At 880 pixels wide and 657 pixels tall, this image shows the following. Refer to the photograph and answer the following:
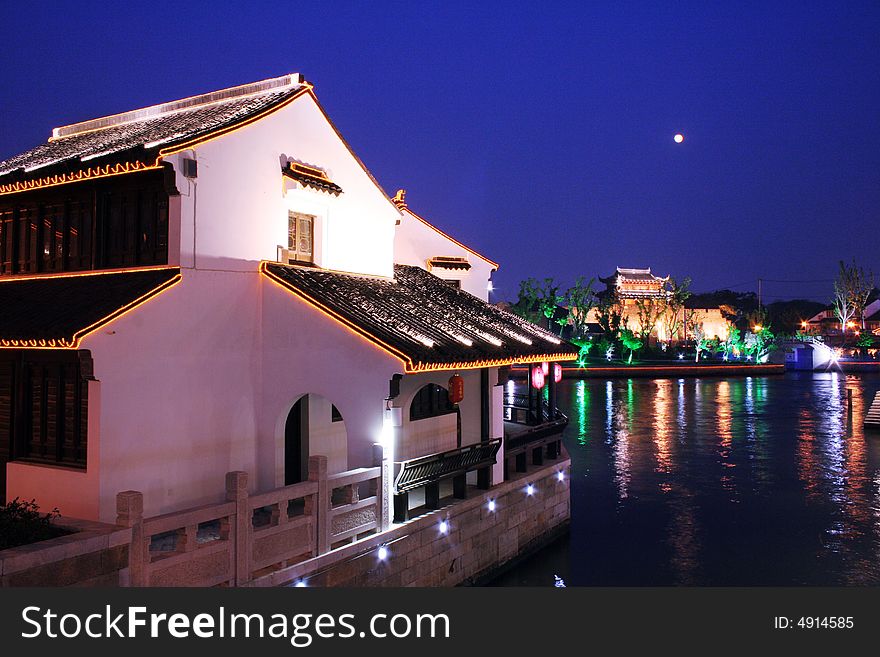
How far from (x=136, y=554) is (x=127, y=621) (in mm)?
718

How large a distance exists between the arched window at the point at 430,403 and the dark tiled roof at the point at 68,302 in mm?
6202

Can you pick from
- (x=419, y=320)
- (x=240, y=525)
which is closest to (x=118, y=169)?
(x=419, y=320)

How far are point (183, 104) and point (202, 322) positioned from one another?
5.97 meters

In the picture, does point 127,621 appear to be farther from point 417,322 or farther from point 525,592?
point 417,322

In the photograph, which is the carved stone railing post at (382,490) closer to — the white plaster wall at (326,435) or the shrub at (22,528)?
the white plaster wall at (326,435)

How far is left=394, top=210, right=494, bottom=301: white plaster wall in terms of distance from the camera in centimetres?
1903

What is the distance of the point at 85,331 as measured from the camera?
8.45 meters

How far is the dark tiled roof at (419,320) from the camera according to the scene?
10.3m

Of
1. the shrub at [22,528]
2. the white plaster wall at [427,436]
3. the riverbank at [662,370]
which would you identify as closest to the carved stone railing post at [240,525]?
the shrub at [22,528]

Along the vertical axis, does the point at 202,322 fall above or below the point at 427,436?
above

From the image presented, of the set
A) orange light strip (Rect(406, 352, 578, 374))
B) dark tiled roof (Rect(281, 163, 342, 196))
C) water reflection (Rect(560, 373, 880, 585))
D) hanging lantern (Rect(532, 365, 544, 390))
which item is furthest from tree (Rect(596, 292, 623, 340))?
dark tiled roof (Rect(281, 163, 342, 196))

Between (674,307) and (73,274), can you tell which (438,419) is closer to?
(73,274)

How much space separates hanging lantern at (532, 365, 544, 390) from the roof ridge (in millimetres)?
8396

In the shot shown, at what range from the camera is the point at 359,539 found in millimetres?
9430
